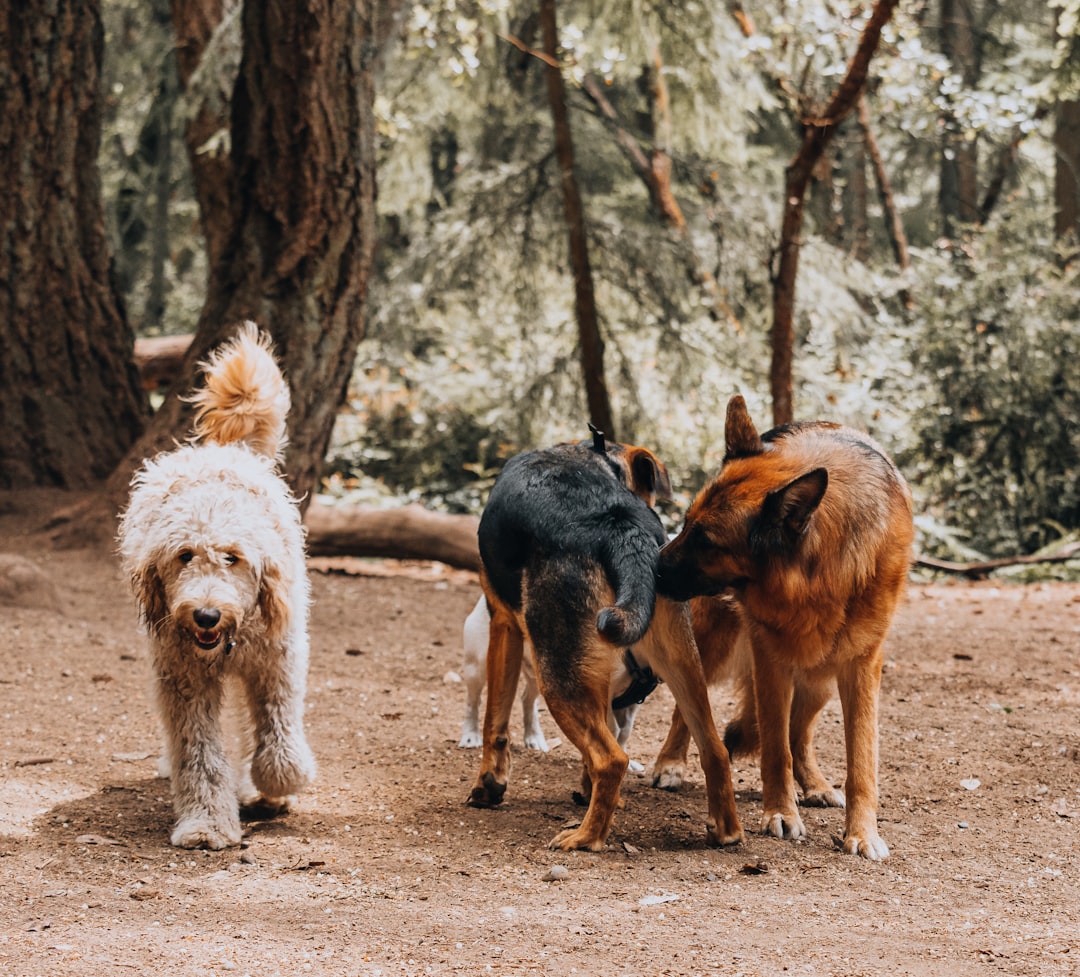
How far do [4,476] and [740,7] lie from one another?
9.65 metres

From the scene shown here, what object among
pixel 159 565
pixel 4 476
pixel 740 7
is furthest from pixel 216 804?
pixel 740 7

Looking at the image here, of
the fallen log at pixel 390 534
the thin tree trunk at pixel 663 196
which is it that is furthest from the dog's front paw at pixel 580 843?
the thin tree trunk at pixel 663 196

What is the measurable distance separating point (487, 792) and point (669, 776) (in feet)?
3.10

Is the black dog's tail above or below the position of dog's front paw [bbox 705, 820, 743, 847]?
above

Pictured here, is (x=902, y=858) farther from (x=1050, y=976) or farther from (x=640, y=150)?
(x=640, y=150)

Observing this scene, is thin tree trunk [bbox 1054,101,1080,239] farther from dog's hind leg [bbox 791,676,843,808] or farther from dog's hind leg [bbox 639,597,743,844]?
dog's hind leg [bbox 639,597,743,844]

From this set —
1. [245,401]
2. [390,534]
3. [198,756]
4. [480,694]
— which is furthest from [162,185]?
[198,756]

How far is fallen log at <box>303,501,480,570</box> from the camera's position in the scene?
1122 centimetres

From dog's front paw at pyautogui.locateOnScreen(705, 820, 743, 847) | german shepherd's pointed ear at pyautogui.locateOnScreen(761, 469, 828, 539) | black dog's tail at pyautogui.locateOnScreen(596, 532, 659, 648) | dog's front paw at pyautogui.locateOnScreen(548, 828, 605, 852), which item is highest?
german shepherd's pointed ear at pyautogui.locateOnScreen(761, 469, 828, 539)

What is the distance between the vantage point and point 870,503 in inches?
189

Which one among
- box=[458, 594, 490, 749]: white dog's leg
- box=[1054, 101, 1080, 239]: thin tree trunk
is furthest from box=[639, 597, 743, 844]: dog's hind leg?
box=[1054, 101, 1080, 239]: thin tree trunk

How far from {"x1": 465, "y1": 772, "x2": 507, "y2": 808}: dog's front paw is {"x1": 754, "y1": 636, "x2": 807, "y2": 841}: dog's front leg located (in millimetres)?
1138

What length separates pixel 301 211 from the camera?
9.41m

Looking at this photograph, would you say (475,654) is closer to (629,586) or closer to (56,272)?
(629,586)
